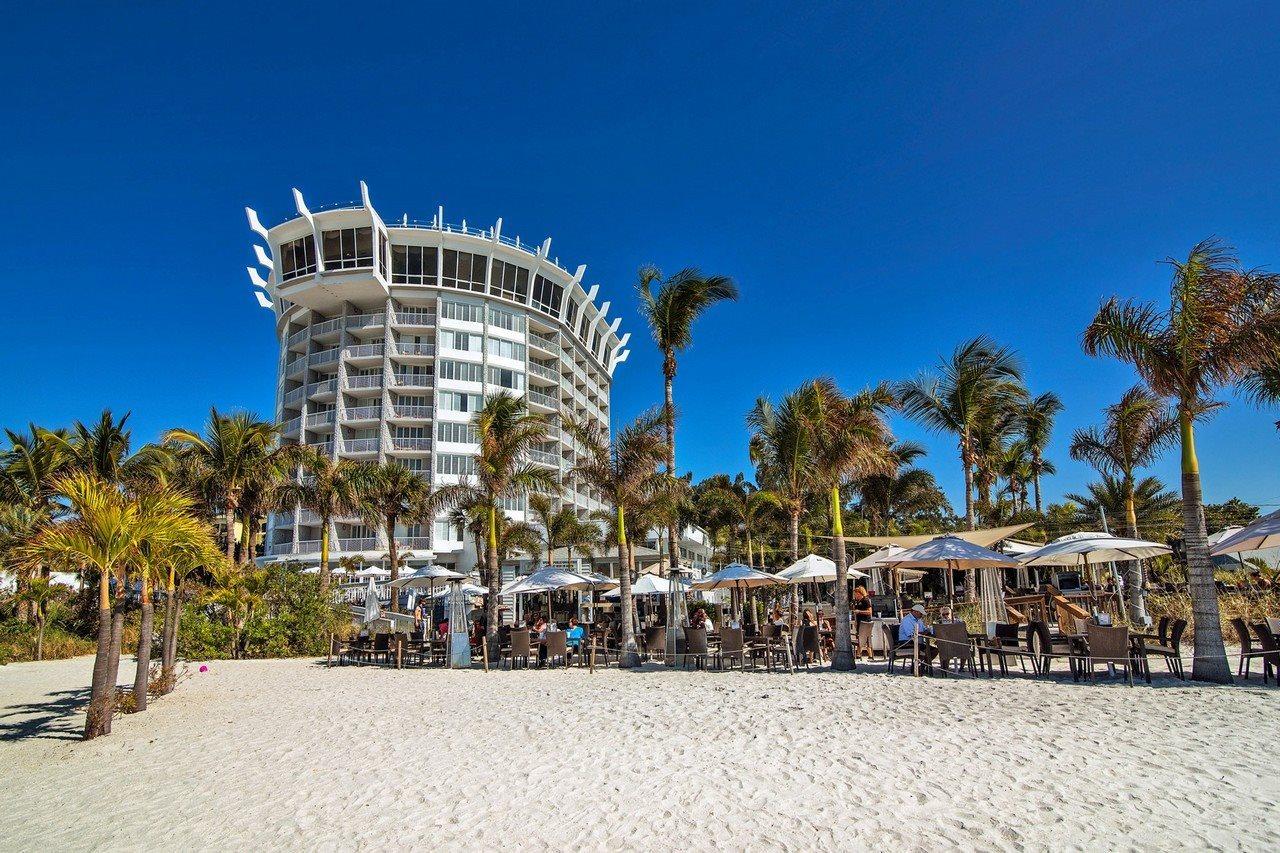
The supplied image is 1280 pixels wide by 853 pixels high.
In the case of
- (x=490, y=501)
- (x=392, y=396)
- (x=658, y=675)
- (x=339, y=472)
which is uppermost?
(x=392, y=396)

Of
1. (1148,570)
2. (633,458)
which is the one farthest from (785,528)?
(633,458)

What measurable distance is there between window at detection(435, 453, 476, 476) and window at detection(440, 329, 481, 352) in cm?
804

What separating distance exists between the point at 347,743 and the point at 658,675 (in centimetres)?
713

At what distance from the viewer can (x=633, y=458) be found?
17797 mm

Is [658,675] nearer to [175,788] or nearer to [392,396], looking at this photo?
[175,788]

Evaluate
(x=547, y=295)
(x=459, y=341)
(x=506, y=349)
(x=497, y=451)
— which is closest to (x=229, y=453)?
(x=497, y=451)

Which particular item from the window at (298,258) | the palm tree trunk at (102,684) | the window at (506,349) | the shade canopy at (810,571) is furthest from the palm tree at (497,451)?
the window at (298,258)

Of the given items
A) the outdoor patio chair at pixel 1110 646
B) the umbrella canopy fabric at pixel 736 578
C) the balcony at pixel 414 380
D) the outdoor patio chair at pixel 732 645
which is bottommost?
the outdoor patio chair at pixel 732 645

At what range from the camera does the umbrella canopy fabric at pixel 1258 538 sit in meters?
10.8

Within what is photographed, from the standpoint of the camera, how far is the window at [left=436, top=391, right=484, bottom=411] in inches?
2007

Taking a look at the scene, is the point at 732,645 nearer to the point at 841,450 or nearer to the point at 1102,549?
the point at 841,450

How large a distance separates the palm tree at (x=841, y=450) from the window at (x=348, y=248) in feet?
141

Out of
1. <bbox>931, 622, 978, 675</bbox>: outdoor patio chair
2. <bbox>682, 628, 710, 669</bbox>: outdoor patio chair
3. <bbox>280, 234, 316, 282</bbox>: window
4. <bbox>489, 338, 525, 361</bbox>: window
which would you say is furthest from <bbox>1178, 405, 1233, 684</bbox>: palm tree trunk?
<bbox>280, 234, 316, 282</bbox>: window

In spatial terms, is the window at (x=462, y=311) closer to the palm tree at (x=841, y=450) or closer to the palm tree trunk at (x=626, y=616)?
the palm tree trunk at (x=626, y=616)
